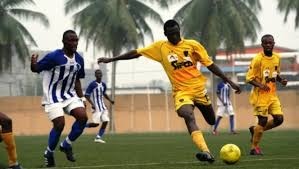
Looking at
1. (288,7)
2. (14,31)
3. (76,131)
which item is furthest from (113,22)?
(76,131)

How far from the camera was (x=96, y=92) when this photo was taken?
22.7m

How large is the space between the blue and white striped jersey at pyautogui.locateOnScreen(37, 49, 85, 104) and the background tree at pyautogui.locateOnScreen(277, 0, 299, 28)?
4000 cm

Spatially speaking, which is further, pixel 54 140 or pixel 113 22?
pixel 113 22

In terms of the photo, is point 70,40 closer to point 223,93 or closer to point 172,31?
point 172,31

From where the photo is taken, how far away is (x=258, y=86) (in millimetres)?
13344

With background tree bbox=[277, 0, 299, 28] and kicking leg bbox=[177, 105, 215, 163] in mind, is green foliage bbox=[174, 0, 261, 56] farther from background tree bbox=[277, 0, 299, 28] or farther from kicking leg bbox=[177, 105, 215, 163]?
kicking leg bbox=[177, 105, 215, 163]

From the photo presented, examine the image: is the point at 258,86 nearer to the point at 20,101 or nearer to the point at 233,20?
the point at 20,101

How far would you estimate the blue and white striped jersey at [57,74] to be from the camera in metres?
11.2

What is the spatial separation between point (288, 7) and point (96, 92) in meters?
30.1

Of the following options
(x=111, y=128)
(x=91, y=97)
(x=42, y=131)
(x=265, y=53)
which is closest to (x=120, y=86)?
(x=111, y=128)

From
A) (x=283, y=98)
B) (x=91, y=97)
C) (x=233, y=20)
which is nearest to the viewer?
(x=91, y=97)

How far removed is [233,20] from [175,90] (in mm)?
40355

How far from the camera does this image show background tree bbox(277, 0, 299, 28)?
4966 centimetres

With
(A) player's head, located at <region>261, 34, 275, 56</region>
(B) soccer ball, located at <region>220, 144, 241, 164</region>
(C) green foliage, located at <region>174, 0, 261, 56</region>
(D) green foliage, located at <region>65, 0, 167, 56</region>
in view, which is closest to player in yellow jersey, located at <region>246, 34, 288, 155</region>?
(A) player's head, located at <region>261, 34, 275, 56</region>
